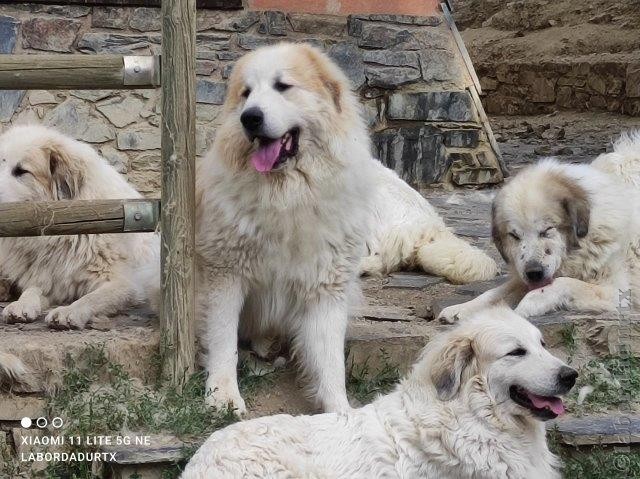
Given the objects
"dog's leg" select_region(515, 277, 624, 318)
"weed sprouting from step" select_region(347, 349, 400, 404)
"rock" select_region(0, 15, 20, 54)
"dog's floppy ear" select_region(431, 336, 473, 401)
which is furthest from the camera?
"rock" select_region(0, 15, 20, 54)

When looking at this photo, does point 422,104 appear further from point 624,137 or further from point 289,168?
point 289,168

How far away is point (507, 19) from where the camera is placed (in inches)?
609

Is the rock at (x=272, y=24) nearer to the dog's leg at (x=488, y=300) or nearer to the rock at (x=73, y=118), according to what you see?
the rock at (x=73, y=118)

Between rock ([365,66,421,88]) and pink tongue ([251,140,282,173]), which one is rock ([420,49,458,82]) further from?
pink tongue ([251,140,282,173])

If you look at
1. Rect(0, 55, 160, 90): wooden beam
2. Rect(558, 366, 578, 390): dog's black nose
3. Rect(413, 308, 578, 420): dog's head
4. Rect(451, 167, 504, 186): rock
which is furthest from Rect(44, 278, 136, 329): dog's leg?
Rect(451, 167, 504, 186): rock

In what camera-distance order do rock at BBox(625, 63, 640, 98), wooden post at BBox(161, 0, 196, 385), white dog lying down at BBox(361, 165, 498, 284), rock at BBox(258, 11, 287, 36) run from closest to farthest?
wooden post at BBox(161, 0, 196, 385) < white dog lying down at BBox(361, 165, 498, 284) < rock at BBox(258, 11, 287, 36) < rock at BBox(625, 63, 640, 98)

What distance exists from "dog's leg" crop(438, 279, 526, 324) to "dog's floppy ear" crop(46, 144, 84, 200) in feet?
6.62

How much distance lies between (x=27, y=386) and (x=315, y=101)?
1.78m

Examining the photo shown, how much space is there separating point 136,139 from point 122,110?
0.83 feet

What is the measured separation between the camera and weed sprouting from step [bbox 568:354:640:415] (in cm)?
492

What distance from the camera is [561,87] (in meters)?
14.1

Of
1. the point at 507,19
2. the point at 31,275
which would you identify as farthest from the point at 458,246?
the point at 507,19

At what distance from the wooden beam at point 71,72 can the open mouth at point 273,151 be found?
57cm

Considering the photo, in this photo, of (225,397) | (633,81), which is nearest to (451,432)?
(225,397)
